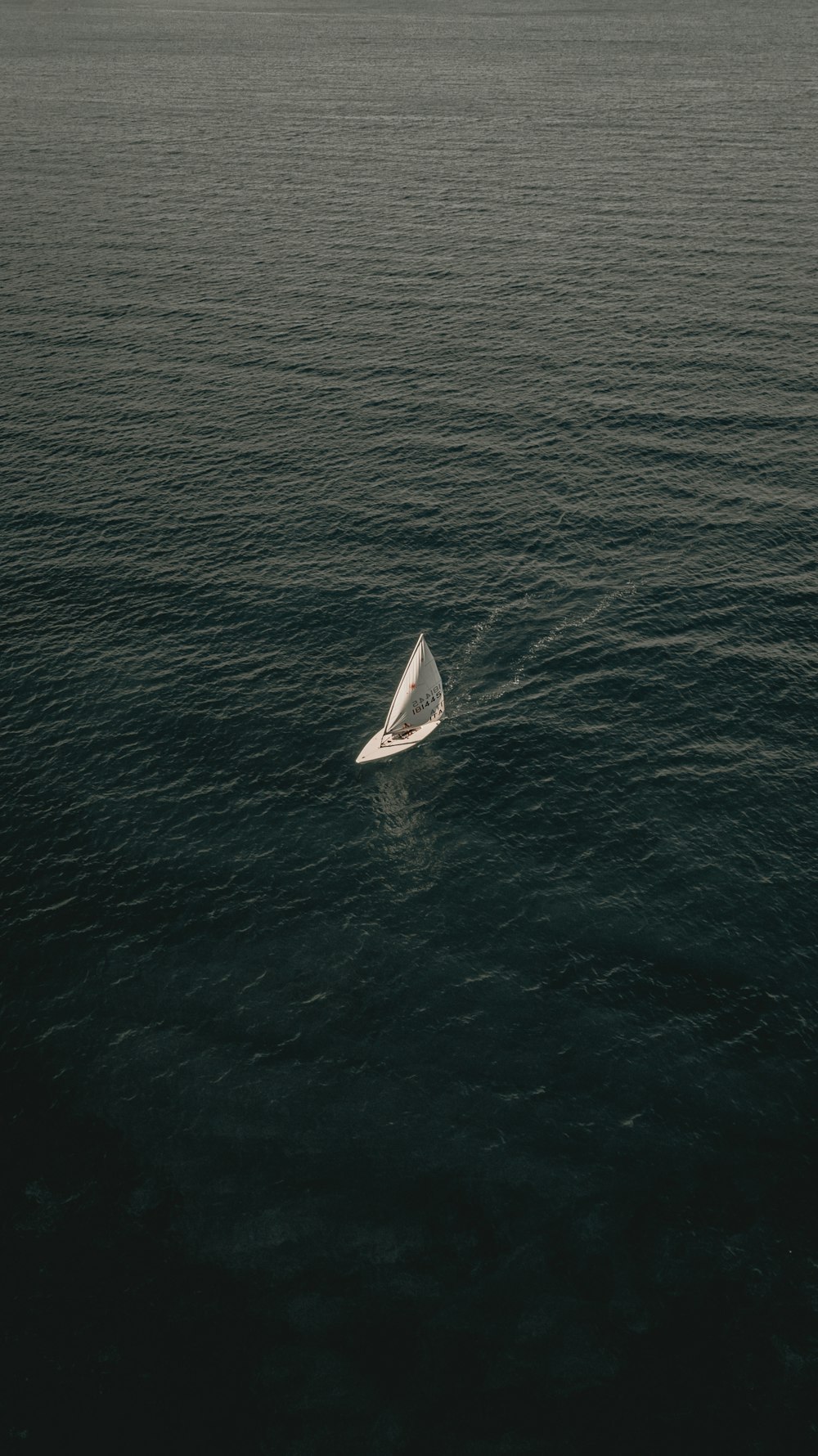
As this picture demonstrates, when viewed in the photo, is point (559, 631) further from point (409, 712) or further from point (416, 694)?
point (409, 712)

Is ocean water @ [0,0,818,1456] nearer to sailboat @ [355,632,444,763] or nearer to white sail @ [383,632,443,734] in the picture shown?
sailboat @ [355,632,444,763]

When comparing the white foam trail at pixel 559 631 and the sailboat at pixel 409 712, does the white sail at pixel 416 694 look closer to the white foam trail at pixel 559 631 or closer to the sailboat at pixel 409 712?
the sailboat at pixel 409 712

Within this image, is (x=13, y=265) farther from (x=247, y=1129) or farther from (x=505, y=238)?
(x=247, y=1129)

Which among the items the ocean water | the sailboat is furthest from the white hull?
the ocean water

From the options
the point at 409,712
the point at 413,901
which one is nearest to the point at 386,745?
the point at 409,712

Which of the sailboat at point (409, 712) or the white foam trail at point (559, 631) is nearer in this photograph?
the sailboat at point (409, 712)

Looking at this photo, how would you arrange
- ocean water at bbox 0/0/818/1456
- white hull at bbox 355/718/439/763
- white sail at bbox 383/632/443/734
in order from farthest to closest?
white hull at bbox 355/718/439/763 → white sail at bbox 383/632/443/734 → ocean water at bbox 0/0/818/1456

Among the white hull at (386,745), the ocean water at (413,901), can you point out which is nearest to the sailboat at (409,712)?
the white hull at (386,745)
